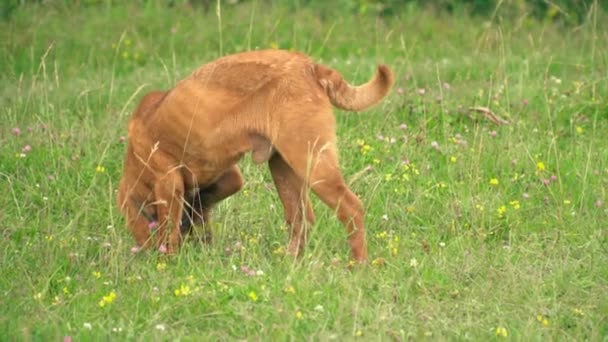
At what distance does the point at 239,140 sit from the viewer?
18.9ft

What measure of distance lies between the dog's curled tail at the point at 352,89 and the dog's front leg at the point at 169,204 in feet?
2.94

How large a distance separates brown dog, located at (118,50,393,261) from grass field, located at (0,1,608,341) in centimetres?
15

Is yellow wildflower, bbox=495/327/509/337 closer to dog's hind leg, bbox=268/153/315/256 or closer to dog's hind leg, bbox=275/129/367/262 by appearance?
dog's hind leg, bbox=275/129/367/262

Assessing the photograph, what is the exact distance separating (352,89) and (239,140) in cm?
62

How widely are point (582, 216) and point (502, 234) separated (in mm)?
473

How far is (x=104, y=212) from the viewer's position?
6.53 meters

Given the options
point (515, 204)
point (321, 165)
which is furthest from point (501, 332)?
point (515, 204)

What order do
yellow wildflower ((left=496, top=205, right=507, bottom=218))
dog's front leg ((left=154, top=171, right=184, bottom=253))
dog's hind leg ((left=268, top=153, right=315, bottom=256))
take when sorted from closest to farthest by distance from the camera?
dog's front leg ((left=154, top=171, right=184, bottom=253)) < dog's hind leg ((left=268, top=153, right=315, bottom=256)) < yellow wildflower ((left=496, top=205, right=507, bottom=218))

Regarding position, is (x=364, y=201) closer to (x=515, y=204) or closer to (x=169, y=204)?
(x=515, y=204)

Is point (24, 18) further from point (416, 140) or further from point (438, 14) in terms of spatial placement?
point (416, 140)

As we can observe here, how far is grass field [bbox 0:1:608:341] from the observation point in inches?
197

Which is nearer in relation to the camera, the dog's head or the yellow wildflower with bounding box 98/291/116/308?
the yellow wildflower with bounding box 98/291/116/308

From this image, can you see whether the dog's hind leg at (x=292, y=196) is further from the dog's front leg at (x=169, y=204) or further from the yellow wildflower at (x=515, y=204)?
the yellow wildflower at (x=515, y=204)

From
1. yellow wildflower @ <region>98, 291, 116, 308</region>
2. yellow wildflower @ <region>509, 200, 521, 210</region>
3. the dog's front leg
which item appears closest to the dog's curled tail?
the dog's front leg
